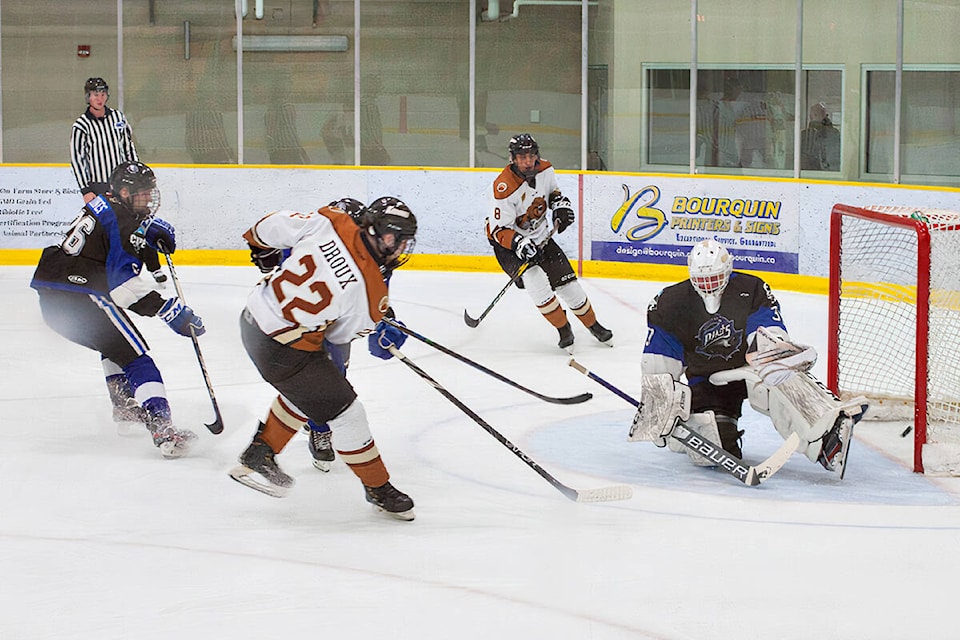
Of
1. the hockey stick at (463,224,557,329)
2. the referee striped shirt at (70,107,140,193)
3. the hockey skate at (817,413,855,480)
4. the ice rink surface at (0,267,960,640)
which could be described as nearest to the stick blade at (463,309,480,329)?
the hockey stick at (463,224,557,329)

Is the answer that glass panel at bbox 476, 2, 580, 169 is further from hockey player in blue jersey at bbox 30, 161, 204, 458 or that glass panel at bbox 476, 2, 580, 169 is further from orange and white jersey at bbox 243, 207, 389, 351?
orange and white jersey at bbox 243, 207, 389, 351

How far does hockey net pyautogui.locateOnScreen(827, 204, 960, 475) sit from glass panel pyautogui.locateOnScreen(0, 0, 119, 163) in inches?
234

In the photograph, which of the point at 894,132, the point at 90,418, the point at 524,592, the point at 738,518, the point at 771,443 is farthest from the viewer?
the point at 894,132

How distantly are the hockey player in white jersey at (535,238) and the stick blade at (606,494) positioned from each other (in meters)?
2.48

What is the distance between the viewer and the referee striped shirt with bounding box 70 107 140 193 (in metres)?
7.38

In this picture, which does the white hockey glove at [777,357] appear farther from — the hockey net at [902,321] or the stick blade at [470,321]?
the stick blade at [470,321]

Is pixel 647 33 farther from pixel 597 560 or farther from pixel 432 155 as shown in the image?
pixel 597 560

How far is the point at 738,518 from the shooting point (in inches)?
140

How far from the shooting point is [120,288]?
4160 mm

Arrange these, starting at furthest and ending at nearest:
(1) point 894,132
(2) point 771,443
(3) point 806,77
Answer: (3) point 806,77
(1) point 894,132
(2) point 771,443

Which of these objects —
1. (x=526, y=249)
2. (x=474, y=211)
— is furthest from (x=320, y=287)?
(x=474, y=211)

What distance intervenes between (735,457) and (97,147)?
464 centimetres

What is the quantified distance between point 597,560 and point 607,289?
5.02 meters

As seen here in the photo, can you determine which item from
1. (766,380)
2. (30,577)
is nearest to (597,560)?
(766,380)
